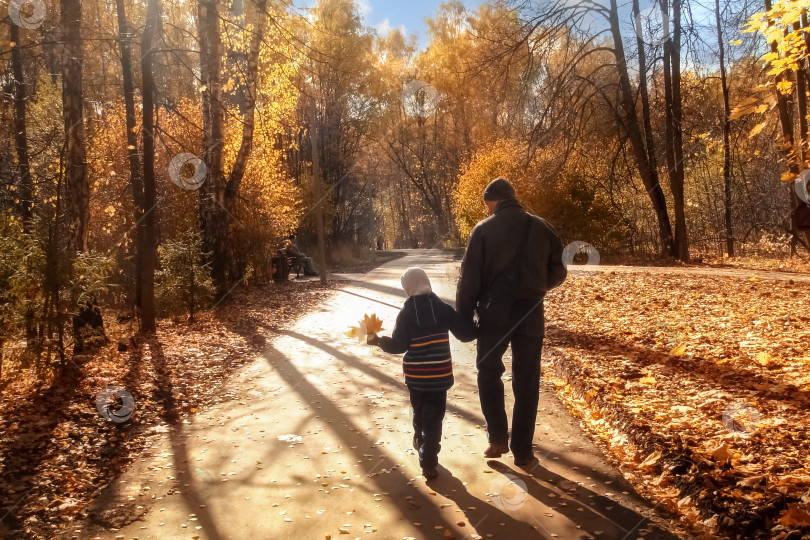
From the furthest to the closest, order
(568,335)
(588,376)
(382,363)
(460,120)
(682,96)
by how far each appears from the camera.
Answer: (460,120) → (682,96) → (568,335) → (382,363) → (588,376)

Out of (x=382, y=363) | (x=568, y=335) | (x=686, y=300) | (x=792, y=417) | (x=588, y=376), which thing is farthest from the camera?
(x=686, y=300)

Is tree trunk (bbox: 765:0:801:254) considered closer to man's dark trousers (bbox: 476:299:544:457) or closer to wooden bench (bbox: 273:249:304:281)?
man's dark trousers (bbox: 476:299:544:457)

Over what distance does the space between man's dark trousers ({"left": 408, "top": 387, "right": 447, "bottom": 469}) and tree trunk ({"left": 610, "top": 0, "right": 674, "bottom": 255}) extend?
760 inches

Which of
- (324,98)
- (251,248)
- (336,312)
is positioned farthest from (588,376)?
(324,98)

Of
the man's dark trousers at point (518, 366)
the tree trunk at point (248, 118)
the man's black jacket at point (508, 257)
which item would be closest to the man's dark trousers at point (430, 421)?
the man's dark trousers at point (518, 366)

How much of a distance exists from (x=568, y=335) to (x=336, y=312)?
679 cm

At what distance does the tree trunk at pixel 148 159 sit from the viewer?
1146 cm

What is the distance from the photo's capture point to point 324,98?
129 ft

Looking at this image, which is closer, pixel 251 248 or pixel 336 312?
pixel 336 312

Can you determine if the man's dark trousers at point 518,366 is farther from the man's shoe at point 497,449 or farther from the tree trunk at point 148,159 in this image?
the tree trunk at point 148,159

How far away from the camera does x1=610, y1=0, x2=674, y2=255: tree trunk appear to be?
22570 mm

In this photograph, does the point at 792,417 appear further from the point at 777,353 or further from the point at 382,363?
the point at 382,363

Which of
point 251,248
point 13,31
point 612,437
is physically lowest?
point 612,437

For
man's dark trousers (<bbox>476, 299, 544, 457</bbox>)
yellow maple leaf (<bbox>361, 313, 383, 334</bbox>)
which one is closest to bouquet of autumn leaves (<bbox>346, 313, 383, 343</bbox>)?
yellow maple leaf (<bbox>361, 313, 383, 334</bbox>)
